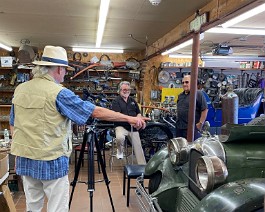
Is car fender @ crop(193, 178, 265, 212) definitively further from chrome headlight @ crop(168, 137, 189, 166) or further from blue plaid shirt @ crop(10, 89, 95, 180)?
blue plaid shirt @ crop(10, 89, 95, 180)

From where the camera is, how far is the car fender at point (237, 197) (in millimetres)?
1431

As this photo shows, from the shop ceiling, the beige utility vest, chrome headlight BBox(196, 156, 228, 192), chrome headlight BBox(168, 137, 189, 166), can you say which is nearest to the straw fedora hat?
the beige utility vest

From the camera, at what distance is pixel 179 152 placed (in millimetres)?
2486

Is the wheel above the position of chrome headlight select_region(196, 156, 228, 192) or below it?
below

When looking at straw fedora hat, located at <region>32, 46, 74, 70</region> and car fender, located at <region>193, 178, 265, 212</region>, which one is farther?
straw fedora hat, located at <region>32, 46, 74, 70</region>

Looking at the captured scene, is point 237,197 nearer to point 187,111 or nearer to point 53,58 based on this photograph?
point 53,58

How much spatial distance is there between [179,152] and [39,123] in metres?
1.20

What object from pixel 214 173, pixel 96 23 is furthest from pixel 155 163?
pixel 96 23

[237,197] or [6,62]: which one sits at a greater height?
[6,62]

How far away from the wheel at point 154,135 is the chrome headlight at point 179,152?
10.2ft

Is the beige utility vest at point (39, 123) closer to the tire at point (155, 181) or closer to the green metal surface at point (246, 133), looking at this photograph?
the tire at point (155, 181)

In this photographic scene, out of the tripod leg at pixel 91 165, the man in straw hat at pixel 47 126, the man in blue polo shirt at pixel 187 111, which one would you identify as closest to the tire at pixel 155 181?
the tripod leg at pixel 91 165

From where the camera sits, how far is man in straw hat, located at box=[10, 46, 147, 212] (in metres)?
2.12

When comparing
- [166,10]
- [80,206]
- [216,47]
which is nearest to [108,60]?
[216,47]
